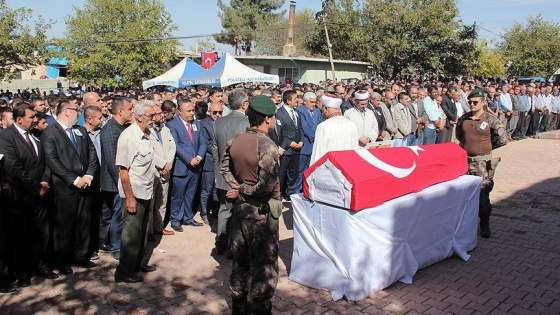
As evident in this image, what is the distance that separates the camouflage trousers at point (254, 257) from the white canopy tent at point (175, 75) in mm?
14994

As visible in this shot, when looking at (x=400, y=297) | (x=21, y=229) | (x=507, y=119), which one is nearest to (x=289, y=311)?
(x=400, y=297)

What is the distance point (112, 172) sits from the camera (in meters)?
5.77

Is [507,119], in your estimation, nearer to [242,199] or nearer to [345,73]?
[242,199]

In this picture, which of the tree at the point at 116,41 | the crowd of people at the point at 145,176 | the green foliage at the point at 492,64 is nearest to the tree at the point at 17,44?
the tree at the point at 116,41

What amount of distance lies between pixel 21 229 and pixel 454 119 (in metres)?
10.3

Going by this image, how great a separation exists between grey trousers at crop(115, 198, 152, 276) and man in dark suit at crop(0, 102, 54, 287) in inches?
34.7

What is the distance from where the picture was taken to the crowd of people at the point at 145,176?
400 centimetres

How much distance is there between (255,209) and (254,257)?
0.40 metres

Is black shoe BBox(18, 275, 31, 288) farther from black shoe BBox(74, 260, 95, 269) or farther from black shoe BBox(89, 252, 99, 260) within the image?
black shoe BBox(89, 252, 99, 260)

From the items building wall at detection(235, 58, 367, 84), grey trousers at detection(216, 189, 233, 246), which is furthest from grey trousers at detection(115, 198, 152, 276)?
building wall at detection(235, 58, 367, 84)

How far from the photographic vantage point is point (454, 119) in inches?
478

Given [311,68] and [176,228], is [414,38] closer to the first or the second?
[311,68]

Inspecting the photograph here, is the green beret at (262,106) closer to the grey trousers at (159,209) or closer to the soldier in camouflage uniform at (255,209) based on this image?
the soldier in camouflage uniform at (255,209)

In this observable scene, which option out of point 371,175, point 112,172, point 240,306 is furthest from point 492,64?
point 240,306
